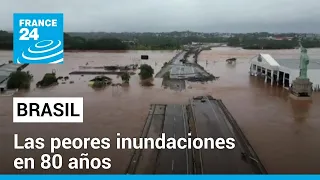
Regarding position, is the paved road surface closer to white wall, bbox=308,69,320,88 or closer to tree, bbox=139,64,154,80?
white wall, bbox=308,69,320,88

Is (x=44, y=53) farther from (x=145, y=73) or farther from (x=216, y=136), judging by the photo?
(x=145, y=73)

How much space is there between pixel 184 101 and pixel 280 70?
98.0 inches

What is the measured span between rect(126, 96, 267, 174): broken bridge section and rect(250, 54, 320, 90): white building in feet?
7.41

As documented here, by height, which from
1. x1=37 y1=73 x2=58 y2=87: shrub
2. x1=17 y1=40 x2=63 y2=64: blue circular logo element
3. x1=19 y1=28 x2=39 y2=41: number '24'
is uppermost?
x1=19 y1=28 x2=39 y2=41: number '24'

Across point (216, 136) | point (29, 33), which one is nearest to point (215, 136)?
point (216, 136)

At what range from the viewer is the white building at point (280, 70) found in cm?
584

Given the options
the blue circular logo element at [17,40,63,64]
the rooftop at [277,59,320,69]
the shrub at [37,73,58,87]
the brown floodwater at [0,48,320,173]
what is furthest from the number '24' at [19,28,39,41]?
the rooftop at [277,59,320,69]

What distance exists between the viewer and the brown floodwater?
2.65 metres

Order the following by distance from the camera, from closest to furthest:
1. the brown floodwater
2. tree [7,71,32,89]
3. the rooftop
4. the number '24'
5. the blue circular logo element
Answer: the number '24' → the blue circular logo element → the brown floodwater → tree [7,71,32,89] → the rooftop

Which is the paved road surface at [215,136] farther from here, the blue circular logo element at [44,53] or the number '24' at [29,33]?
the number '24' at [29,33]

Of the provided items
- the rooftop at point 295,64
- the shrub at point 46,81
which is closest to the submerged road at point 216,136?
the rooftop at point 295,64

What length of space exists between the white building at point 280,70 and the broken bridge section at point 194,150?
2.26m

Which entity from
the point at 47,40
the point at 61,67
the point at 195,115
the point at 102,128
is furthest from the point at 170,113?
the point at 61,67

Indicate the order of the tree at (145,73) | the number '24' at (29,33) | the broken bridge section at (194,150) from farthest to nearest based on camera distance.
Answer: the tree at (145,73) < the broken bridge section at (194,150) < the number '24' at (29,33)
